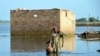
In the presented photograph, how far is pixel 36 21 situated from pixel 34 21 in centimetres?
28

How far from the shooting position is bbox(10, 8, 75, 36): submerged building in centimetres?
5472

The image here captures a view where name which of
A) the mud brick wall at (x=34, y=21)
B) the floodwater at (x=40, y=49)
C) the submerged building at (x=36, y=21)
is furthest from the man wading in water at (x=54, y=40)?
the mud brick wall at (x=34, y=21)

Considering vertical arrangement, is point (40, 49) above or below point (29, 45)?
above

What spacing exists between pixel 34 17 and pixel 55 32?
94.6 ft

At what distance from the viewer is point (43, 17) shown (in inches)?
2168

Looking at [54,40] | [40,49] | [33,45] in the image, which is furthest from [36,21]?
[54,40]

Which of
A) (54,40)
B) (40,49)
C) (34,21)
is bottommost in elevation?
(40,49)

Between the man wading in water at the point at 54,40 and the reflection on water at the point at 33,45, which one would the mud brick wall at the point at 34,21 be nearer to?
the reflection on water at the point at 33,45

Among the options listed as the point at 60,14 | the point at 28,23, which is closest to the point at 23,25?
the point at 28,23

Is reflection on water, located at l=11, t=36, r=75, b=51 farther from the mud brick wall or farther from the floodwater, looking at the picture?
the mud brick wall

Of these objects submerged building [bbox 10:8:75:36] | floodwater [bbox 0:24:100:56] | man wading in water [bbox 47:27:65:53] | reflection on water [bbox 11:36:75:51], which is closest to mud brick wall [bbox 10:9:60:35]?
submerged building [bbox 10:8:75:36]

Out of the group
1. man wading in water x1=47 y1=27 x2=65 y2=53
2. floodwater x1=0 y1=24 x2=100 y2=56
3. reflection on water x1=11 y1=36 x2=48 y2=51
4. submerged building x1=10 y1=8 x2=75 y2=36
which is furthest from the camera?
submerged building x1=10 y1=8 x2=75 y2=36

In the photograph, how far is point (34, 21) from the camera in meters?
55.5

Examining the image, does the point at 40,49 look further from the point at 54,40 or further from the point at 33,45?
the point at 54,40
